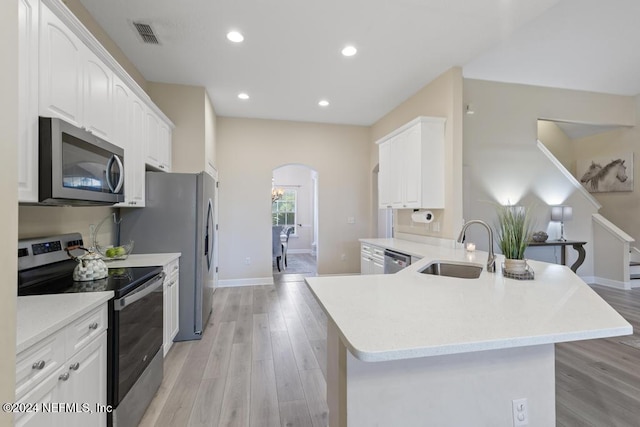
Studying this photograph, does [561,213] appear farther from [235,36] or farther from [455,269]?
[235,36]

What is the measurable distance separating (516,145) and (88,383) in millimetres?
5944

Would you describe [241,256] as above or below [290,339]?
above

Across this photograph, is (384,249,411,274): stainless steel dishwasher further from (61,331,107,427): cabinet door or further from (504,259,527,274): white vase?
(61,331,107,427): cabinet door

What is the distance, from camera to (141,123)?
9.47 feet

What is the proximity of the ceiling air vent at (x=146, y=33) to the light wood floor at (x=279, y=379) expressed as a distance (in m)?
3.10

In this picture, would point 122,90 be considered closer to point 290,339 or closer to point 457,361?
point 290,339

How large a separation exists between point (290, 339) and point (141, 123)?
2665 millimetres

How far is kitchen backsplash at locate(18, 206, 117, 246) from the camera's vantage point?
1.84 meters

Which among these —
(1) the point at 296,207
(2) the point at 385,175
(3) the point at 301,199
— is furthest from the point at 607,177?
(1) the point at 296,207

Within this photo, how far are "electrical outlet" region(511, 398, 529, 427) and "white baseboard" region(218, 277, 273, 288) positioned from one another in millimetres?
4522

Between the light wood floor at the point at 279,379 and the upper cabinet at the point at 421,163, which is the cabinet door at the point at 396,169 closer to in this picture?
the upper cabinet at the point at 421,163

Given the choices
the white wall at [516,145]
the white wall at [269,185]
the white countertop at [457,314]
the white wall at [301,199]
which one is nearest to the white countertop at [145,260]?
the white countertop at [457,314]

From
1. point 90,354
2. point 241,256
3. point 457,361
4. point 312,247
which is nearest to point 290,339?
point 90,354

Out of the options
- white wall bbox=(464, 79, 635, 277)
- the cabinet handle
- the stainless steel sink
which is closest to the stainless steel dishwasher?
the stainless steel sink
